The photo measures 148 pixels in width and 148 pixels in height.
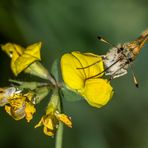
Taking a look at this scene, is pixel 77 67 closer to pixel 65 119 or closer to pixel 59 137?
pixel 65 119

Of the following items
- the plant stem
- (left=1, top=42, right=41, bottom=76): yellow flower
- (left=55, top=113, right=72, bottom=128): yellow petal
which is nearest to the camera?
the plant stem

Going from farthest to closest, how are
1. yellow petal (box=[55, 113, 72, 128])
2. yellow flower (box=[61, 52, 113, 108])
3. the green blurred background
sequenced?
the green blurred background < yellow flower (box=[61, 52, 113, 108]) < yellow petal (box=[55, 113, 72, 128])

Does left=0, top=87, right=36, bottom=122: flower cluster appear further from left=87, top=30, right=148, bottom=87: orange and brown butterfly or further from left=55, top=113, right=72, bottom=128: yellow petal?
left=87, top=30, right=148, bottom=87: orange and brown butterfly

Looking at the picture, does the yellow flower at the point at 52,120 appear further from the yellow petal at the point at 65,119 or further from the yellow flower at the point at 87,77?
the yellow flower at the point at 87,77

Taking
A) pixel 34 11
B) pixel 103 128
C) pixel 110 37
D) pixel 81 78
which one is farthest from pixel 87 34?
pixel 81 78

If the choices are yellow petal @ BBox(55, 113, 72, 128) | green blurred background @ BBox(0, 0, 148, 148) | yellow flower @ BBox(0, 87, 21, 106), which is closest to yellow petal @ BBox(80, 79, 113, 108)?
yellow petal @ BBox(55, 113, 72, 128)

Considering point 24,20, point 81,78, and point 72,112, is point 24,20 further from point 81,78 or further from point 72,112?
point 81,78

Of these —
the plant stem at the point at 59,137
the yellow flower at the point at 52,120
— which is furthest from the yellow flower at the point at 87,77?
the plant stem at the point at 59,137
